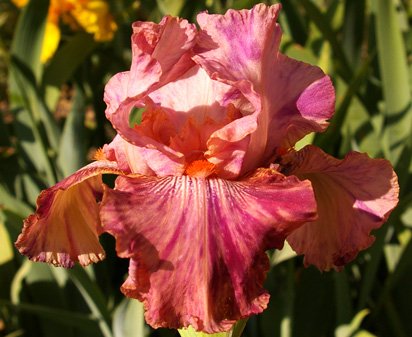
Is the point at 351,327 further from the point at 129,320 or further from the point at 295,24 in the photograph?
the point at 295,24

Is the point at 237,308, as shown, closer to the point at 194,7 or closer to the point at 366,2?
the point at 194,7

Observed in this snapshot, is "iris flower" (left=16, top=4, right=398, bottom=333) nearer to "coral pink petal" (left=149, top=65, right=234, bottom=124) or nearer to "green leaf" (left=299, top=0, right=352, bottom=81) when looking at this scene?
"coral pink petal" (left=149, top=65, right=234, bottom=124)

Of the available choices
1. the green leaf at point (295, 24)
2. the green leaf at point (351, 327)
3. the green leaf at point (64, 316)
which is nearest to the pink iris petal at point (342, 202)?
the green leaf at point (351, 327)

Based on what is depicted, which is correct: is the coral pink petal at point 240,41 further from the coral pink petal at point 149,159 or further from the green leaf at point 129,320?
the green leaf at point 129,320

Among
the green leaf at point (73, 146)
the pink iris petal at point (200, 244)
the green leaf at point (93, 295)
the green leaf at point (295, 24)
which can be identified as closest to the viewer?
the pink iris petal at point (200, 244)

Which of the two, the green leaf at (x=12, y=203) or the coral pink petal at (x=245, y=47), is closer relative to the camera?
the coral pink petal at (x=245, y=47)

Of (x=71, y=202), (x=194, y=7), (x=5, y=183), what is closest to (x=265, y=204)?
(x=71, y=202)
